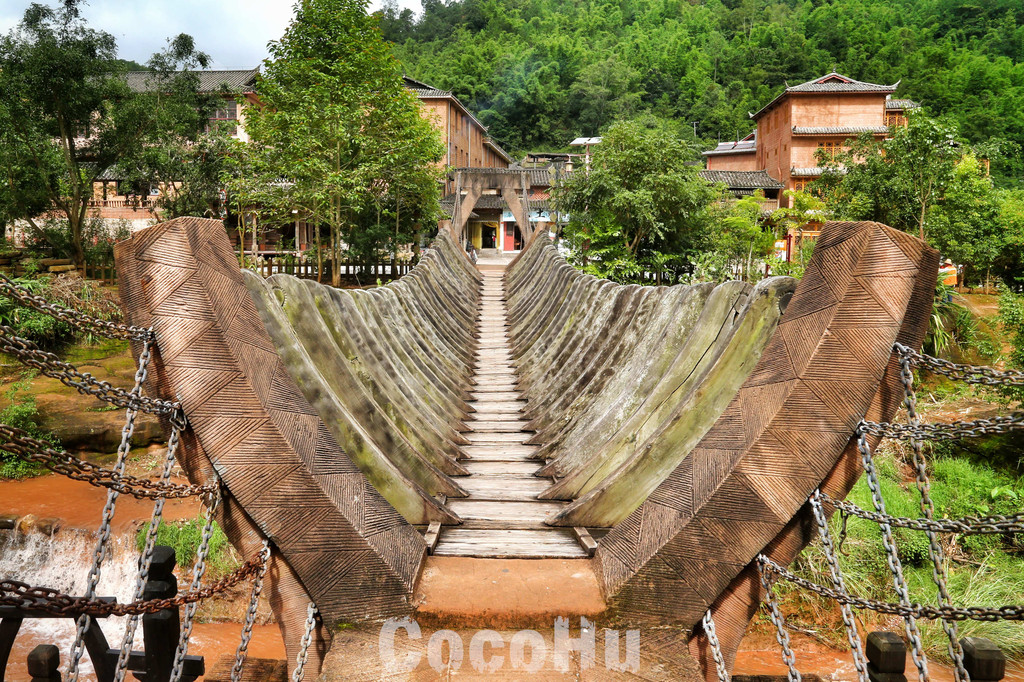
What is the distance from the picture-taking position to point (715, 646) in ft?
6.13

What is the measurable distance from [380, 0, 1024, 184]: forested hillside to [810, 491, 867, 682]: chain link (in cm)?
4629

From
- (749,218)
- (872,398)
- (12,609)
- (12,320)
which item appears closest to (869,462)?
(872,398)

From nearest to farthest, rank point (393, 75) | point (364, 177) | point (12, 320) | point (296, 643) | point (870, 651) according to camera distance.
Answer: point (870, 651) → point (296, 643) → point (12, 320) → point (364, 177) → point (393, 75)

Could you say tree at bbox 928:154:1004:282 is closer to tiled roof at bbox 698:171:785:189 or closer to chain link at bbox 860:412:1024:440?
tiled roof at bbox 698:171:785:189

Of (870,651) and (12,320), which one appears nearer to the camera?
(870,651)

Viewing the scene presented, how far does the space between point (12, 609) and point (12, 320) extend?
44.5 feet

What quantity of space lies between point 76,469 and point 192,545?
8.47 meters

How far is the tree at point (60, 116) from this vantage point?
53.4 feet

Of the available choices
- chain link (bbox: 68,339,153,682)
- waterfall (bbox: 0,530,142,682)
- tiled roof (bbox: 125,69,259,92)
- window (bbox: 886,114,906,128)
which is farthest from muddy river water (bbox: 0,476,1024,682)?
tiled roof (bbox: 125,69,259,92)

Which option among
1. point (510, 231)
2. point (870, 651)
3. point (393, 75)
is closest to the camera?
point (870, 651)

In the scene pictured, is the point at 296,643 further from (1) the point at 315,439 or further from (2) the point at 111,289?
(2) the point at 111,289

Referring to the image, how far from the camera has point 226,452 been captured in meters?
1.80

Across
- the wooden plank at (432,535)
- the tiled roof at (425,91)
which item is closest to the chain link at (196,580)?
the wooden plank at (432,535)

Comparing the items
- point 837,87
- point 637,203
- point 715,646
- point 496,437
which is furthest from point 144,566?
point 837,87
